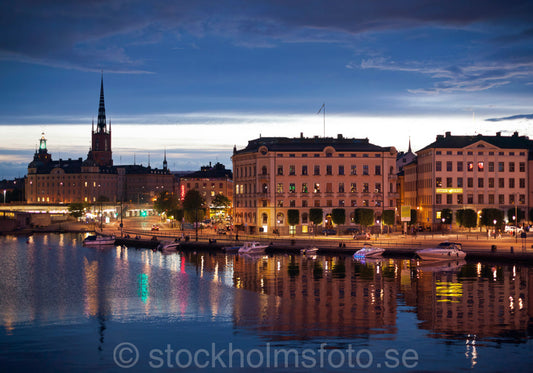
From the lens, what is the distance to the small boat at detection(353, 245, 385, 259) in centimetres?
8519

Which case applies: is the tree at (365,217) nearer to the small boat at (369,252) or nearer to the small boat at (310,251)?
the small boat at (310,251)

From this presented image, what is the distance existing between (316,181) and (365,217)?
443 inches

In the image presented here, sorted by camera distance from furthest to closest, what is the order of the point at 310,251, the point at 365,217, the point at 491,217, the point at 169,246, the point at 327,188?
the point at 327,188 < the point at 365,217 < the point at 491,217 < the point at 169,246 < the point at 310,251

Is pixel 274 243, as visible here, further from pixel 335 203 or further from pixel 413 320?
pixel 413 320

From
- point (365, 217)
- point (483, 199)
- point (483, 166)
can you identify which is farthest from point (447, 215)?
point (365, 217)

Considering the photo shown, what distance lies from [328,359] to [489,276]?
36.3 m

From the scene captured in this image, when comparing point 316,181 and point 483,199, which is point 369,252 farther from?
point 483,199

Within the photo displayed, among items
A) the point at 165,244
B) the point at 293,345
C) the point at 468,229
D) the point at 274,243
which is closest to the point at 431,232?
the point at 468,229

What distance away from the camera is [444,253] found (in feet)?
266

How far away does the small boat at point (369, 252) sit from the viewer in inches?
3354

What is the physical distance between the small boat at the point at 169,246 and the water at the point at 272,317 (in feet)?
70.0

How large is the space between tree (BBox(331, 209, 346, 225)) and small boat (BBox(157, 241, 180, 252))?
24603 mm

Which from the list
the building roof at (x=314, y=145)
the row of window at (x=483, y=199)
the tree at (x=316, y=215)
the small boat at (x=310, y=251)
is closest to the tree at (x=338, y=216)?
the tree at (x=316, y=215)

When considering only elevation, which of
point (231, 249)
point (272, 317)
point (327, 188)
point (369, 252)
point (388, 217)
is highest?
point (327, 188)
